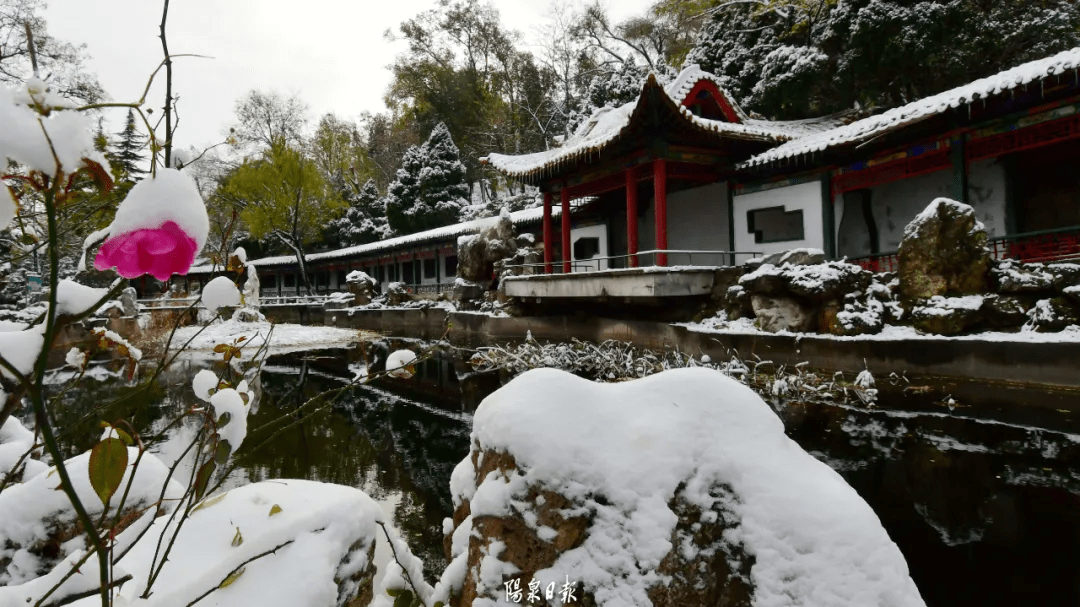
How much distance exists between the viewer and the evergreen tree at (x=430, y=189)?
1145 inches

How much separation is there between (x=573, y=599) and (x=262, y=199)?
30.6m

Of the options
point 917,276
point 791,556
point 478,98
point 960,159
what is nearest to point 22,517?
point 791,556

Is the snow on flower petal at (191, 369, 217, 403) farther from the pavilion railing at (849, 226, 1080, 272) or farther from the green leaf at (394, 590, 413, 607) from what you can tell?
the pavilion railing at (849, 226, 1080, 272)

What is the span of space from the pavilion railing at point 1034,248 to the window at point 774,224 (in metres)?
1.79

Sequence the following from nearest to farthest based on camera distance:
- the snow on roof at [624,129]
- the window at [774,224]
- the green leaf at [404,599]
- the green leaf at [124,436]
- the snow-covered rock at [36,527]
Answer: the green leaf at [124,436] → the green leaf at [404,599] → the snow-covered rock at [36,527] → the snow on roof at [624,129] → the window at [774,224]

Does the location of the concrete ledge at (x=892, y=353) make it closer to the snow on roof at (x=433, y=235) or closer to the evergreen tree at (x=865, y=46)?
the snow on roof at (x=433, y=235)

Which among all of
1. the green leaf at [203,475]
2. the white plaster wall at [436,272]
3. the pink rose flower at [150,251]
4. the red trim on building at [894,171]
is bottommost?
the green leaf at [203,475]

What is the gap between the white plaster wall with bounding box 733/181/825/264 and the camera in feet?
34.6

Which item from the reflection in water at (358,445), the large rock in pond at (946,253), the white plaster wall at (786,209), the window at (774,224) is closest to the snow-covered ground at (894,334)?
the large rock in pond at (946,253)

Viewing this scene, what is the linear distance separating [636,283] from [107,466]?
371 inches

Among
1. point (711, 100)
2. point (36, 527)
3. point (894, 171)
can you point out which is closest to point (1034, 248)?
point (894, 171)

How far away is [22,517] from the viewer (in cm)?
228

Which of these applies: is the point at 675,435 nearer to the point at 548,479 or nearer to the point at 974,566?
the point at 548,479

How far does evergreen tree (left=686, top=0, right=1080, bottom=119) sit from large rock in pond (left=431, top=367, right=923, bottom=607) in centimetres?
1479
